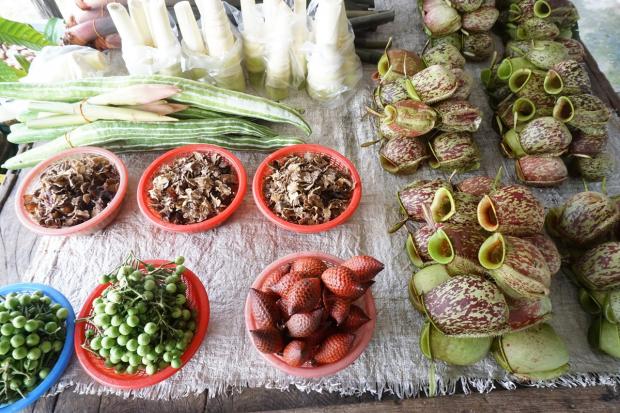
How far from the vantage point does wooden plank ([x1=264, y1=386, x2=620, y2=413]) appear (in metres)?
1.20

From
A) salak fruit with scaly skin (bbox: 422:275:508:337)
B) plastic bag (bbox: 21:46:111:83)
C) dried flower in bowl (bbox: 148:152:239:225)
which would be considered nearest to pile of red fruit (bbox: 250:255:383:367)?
salak fruit with scaly skin (bbox: 422:275:508:337)

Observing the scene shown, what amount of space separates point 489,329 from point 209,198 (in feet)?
3.56

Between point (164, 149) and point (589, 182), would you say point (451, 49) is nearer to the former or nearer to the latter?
point (589, 182)

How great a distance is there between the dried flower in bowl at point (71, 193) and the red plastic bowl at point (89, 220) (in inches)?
0.9

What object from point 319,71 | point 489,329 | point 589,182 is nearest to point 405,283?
point 489,329

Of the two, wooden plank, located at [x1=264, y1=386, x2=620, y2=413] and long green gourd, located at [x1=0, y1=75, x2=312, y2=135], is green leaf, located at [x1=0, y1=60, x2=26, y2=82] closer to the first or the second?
long green gourd, located at [x1=0, y1=75, x2=312, y2=135]

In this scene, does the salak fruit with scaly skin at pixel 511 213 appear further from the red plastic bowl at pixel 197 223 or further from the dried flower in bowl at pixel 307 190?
the red plastic bowl at pixel 197 223

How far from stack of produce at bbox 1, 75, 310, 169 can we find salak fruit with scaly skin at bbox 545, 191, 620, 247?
107 centimetres

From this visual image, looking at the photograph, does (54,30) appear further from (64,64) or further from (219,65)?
(219,65)

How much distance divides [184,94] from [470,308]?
1.46 m

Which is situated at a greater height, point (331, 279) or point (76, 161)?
point (76, 161)

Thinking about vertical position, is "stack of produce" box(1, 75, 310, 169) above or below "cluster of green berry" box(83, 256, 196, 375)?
above

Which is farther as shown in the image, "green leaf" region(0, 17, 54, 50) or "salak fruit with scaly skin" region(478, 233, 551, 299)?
"green leaf" region(0, 17, 54, 50)

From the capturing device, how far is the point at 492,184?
136 cm
